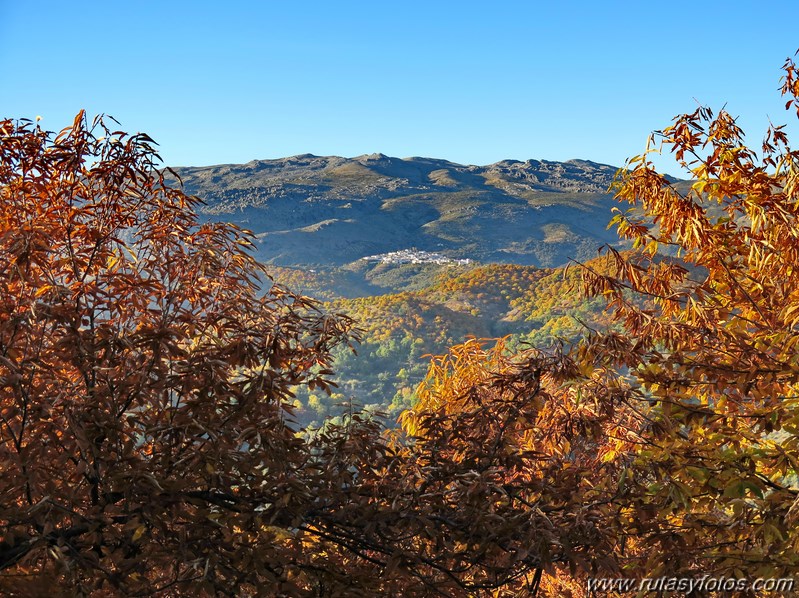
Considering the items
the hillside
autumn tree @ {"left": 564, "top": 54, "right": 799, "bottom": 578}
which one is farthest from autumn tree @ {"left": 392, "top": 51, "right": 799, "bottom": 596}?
the hillside

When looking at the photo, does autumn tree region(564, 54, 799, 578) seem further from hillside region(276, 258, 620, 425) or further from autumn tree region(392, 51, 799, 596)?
hillside region(276, 258, 620, 425)

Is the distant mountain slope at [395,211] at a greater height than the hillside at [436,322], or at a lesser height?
greater

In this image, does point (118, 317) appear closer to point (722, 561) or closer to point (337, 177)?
point (722, 561)

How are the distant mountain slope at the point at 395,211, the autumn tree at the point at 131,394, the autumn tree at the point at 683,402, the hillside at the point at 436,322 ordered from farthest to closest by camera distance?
1. the distant mountain slope at the point at 395,211
2. the hillside at the point at 436,322
3. the autumn tree at the point at 683,402
4. the autumn tree at the point at 131,394

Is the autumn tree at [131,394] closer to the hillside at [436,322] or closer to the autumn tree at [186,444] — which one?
the autumn tree at [186,444]

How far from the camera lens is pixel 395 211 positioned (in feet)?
485

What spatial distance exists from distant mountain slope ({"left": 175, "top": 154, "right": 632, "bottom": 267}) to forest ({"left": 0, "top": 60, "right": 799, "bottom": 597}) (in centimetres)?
10526

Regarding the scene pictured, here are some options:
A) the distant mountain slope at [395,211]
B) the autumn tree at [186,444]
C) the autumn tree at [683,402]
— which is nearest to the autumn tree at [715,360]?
the autumn tree at [683,402]

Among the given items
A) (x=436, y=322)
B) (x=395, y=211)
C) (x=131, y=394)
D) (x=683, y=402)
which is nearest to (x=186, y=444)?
(x=131, y=394)

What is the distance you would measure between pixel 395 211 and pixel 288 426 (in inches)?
5703

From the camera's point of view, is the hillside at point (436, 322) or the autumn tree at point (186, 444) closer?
the autumn tree at point (186, 444)

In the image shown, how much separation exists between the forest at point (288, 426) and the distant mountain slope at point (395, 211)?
105 meters

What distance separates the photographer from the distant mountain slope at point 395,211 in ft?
414

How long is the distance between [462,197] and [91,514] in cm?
15972
